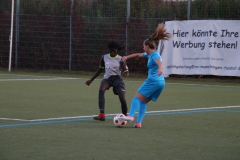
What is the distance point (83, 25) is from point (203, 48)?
583 cm

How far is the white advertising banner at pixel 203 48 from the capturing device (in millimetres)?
23641

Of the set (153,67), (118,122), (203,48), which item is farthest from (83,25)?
(118,122)

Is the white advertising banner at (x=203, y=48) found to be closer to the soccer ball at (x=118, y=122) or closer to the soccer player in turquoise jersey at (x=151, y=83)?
the soccer player in turquoise jersey at (x=151, y=83)

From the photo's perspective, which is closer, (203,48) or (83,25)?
(203,48)

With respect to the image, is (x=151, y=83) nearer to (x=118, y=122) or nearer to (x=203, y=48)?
(x=118, y=122)

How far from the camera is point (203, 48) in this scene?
79.3 feet

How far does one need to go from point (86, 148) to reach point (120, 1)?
1865cm

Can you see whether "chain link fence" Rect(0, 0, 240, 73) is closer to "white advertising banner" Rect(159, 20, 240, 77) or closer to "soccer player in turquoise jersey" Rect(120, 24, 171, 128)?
"white advertising banner" Rect(159, 20, 240, 77)

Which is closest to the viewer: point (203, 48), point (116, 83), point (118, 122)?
point (118, 122)

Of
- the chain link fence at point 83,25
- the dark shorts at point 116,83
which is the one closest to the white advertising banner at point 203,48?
the chain link fence at point 83,25

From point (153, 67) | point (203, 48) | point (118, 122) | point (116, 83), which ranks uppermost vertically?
point (203, 48)

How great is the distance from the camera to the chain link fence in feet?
83.7

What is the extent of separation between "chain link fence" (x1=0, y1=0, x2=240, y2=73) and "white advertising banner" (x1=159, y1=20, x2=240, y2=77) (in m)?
0.80

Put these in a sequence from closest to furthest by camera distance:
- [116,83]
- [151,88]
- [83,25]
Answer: [151,88], [116,83], [83,25]
